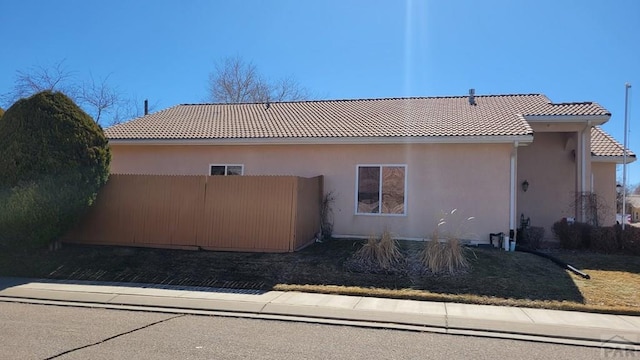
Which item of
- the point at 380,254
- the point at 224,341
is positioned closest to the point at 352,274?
the point at 380,254

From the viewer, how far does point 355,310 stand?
753 cm

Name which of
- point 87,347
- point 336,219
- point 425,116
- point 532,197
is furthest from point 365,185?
point 87,347

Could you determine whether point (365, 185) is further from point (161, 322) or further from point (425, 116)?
point (161, 322)

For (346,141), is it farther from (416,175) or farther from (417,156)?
(416,175)

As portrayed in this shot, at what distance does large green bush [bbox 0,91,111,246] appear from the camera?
10703mm

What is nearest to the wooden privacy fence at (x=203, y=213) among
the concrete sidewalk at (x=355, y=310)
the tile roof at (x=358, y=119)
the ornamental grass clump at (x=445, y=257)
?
the concrete sidewalk at (x=355, y=310)

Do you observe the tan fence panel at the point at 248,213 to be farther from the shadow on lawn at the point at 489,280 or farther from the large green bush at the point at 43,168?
the large green bush at the point at 43,168

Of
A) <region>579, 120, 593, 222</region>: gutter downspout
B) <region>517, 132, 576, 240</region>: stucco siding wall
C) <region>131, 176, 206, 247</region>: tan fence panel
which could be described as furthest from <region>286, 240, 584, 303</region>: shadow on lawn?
<region>517, 132, 576, 240</region>: stucco siding wall

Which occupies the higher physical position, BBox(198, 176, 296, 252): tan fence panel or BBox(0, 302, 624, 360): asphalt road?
BBox(198, 176, 296, 252): tan fence panel

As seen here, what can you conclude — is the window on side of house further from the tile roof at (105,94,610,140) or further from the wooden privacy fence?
the wooden privacy fence

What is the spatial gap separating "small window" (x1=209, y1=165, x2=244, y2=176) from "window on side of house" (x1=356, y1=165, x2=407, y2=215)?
3833mm

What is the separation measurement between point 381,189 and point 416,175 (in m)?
1.07

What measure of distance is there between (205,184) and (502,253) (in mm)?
7665

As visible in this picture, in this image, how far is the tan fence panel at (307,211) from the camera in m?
11.8
